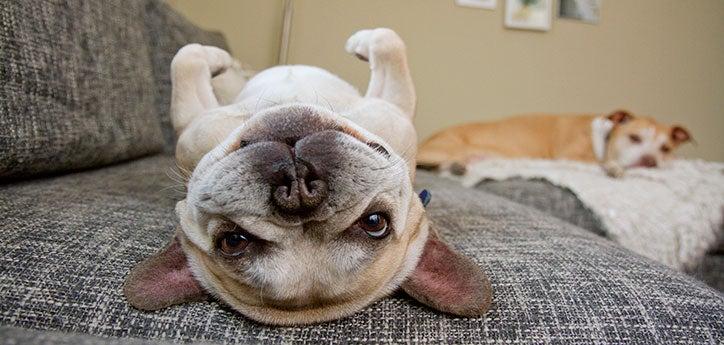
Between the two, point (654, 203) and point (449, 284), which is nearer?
point (449, 284)

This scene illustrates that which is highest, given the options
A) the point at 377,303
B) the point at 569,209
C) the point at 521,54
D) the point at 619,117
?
the point at 521,54

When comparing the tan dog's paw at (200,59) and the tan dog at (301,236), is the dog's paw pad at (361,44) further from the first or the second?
the tan dog at (301,236)

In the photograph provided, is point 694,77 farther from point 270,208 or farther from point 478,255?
point 270,208

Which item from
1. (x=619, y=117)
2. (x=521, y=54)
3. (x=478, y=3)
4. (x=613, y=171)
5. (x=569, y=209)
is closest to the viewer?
(x=569, y=209)

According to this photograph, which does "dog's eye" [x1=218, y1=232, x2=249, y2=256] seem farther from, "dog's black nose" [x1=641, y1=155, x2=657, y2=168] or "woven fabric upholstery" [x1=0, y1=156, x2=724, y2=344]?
"dog's black nose" [x1=641, y1=155, x2=657, y2=168]

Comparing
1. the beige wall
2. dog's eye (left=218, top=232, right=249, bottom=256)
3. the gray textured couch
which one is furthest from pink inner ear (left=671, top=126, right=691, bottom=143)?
dog's eye (left=218, top=232, right=249, bottom=256)

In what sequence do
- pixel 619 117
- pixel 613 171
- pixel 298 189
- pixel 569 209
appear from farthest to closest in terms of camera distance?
pixel 619 117, pixel 613 171, pixel 569 209, pixel 298 189

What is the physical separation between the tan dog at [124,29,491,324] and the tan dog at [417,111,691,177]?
9.20 ft

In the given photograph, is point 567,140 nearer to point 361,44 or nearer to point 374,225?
point 361,44

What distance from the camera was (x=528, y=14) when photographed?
447cm

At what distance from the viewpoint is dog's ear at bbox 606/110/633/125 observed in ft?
13.6

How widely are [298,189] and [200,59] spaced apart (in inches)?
38.6

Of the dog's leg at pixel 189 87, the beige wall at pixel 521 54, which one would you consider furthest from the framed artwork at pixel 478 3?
the dog's leg at pixel 189 87

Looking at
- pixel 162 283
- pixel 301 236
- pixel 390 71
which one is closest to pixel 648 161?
pixel 390 71
